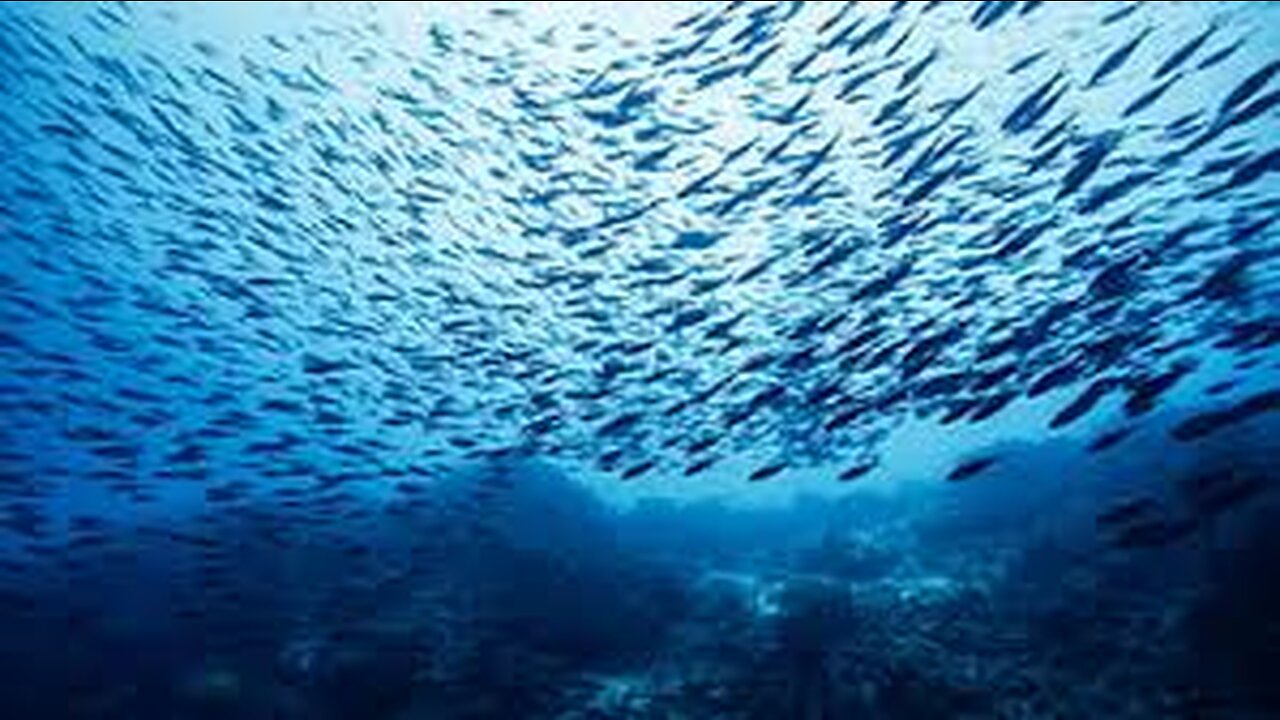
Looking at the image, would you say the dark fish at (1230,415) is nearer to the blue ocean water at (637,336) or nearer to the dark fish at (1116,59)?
the blue ocean water at (637,336)

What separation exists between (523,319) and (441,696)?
19.2 feet

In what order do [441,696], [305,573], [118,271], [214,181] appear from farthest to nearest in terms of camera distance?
[118,271]
[305,573]
[214,181]
[441,696]

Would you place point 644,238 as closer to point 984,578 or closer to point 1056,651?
point 1056,651

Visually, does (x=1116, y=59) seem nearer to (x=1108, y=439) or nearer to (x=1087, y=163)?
(x=1087, y=163)

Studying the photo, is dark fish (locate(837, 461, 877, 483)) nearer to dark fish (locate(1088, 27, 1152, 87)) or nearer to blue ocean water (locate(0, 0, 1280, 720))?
blue ocean water (locate(0, 0, 1280, 720))

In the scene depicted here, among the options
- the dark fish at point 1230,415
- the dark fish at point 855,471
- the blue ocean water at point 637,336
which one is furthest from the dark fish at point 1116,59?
the dark fish at point 855,471

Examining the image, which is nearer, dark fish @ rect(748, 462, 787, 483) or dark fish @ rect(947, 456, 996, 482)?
dark fish @ rect(947, 456, 996, 482)

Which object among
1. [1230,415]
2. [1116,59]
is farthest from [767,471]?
[1116,59]

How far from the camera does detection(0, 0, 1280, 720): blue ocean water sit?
8.50 m

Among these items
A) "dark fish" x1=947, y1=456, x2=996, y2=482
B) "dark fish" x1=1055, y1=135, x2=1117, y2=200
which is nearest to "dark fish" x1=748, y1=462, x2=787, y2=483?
"dark fish" x1=947, y1=456, x2=996, y2=482

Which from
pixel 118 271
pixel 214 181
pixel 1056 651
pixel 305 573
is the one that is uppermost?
pixel 118 271

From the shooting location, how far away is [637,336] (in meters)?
11.8

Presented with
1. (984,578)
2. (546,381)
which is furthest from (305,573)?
(984,578)

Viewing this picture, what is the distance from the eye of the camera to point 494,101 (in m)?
13.2
